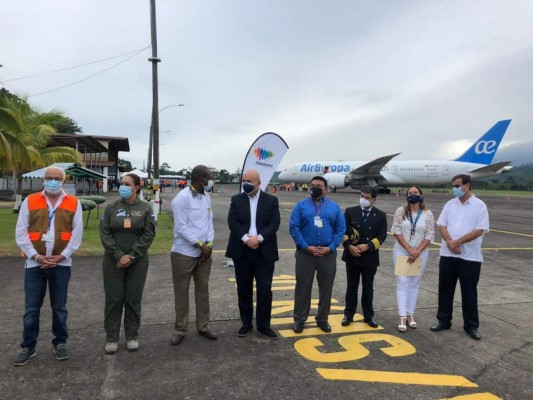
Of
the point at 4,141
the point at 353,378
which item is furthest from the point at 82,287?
Answer: the point at 4,141

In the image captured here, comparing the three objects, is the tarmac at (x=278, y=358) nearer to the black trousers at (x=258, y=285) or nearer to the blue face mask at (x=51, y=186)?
the black trousers at (x=258, y=285)

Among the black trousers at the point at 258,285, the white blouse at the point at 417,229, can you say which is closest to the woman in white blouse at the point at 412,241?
the white blouse at the point at 417,229

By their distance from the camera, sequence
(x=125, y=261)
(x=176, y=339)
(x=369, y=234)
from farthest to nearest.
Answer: (x=369, y=234)
(x=176, y=339)
(x=125, y=261)

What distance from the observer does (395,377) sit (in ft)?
11.9

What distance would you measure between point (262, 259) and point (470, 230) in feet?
8.44

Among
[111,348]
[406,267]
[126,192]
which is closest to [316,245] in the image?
[406,267]

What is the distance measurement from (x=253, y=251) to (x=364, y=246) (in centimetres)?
139

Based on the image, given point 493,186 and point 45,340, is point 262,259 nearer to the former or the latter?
point 45,340

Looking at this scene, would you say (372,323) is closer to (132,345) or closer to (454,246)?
(454,246)

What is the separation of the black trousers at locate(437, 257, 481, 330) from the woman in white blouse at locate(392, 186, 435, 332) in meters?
0.32

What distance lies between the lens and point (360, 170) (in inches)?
1791

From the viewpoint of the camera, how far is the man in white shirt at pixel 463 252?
4.80 m

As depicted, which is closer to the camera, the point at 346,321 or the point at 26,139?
A: the point at 346,321

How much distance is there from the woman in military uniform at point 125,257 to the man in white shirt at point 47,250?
0.35 m
